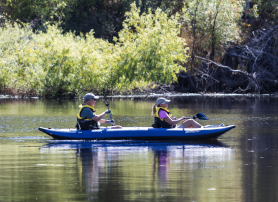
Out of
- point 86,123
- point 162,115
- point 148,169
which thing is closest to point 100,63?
point 86,123

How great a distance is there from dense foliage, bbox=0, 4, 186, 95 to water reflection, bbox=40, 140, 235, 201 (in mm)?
19231

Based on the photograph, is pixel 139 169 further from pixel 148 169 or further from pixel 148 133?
pixel 148 133

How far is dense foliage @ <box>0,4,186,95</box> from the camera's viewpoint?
30.7 meters

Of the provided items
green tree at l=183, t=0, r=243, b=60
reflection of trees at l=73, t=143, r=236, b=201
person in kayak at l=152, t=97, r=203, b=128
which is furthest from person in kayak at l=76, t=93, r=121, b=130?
green tree at l=183, t=0, r=243, b=60

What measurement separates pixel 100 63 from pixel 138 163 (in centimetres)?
2380

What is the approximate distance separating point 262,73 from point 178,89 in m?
6.89

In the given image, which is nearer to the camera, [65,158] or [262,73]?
[65,158]

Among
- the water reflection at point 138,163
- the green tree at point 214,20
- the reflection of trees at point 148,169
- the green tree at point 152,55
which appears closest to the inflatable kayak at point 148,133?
the water reflection at point 138,163

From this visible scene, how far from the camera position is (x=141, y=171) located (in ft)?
25.9

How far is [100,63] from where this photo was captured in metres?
32.1

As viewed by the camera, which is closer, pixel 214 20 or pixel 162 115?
pixel 162 115

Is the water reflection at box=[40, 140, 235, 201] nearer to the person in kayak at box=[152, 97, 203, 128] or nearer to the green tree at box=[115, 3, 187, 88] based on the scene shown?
the person in kayak at box=[152, 97, 203, 128]

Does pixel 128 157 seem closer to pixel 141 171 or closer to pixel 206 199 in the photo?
pixel 141 171

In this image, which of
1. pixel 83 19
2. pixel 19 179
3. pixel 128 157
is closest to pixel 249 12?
pixel 83 19
